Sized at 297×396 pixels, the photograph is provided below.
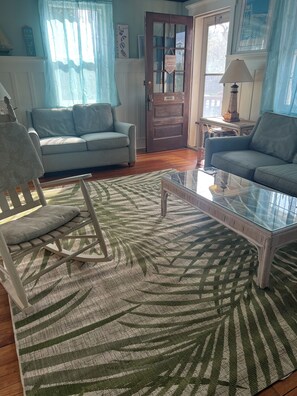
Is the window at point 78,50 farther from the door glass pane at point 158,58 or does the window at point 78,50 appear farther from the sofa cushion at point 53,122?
the door glass pane at point 158,58

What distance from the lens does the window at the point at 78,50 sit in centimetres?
384

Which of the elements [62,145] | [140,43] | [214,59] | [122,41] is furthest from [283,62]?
[62,145]

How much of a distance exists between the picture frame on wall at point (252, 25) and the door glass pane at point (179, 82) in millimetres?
1012

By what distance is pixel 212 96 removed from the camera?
4707 mm

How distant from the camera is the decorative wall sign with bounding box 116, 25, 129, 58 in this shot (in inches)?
172

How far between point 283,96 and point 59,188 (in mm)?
2632

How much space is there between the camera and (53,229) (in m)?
1.63

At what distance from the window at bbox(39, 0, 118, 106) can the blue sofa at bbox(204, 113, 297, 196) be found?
215 cm

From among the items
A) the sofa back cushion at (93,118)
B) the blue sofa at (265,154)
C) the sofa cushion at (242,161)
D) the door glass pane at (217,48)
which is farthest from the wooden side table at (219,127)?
the sofa back cushion at (93,118)

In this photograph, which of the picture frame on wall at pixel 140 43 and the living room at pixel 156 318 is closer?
the living room at pixel 156 318

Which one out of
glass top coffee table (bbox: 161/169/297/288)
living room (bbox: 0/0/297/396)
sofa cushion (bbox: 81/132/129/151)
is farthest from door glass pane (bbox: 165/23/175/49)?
living room (bbox: 0/0/297/396)

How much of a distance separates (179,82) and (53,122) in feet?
6.85

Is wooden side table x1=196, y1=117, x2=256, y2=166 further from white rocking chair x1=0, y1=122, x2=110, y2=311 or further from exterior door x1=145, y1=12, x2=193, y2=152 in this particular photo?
white rocking chair x1=0, y1=122, x2=110, y2=311

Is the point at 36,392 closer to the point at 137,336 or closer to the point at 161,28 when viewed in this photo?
the point at 137,336
